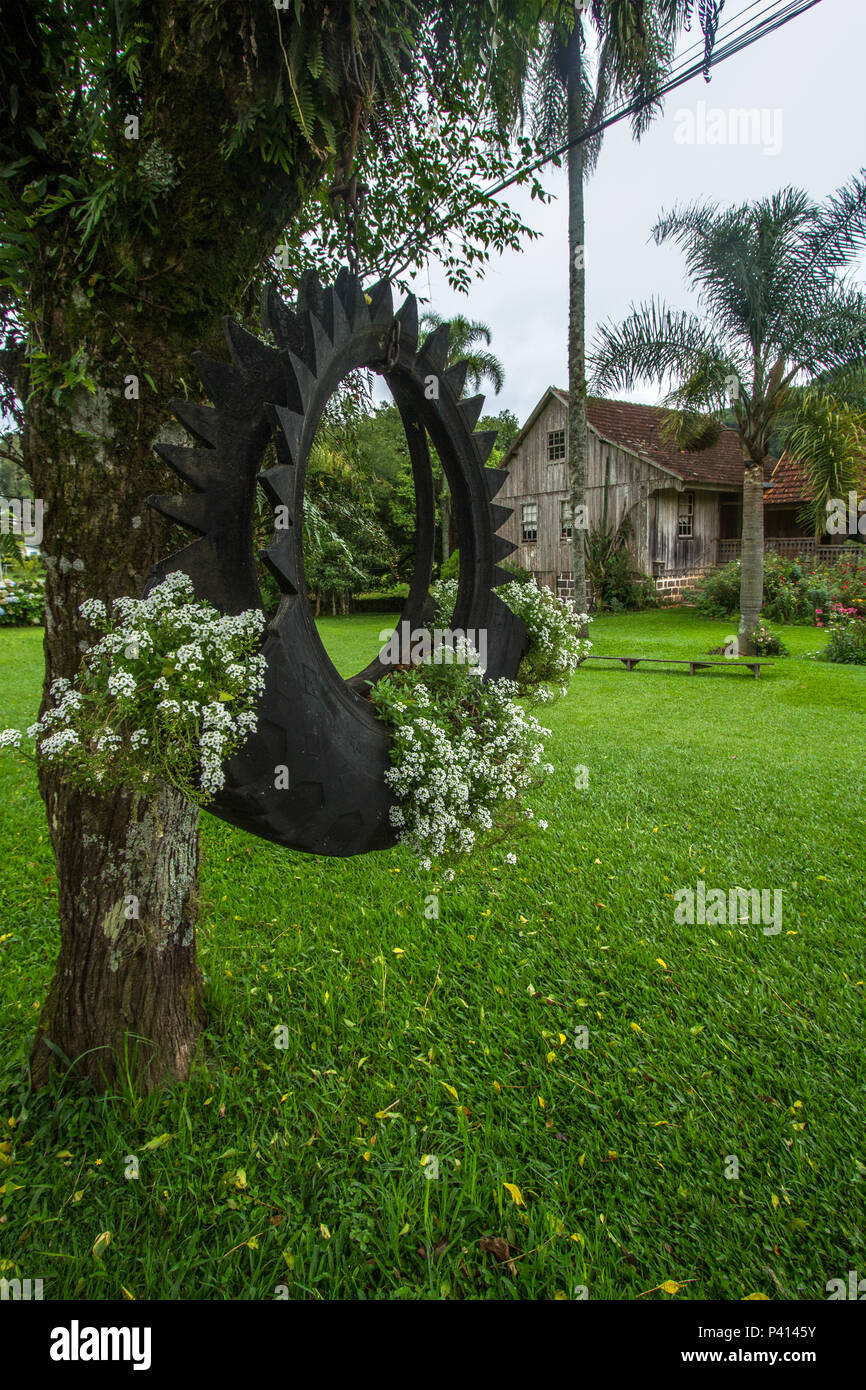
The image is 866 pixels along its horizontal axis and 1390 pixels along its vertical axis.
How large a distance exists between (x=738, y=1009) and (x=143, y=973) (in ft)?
9.45

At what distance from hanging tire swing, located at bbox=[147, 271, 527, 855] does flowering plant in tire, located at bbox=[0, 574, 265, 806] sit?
4.1 inches

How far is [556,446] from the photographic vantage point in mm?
26766

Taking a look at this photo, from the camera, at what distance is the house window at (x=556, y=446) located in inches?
1046

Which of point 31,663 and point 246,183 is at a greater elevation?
point 246,183

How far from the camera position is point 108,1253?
248 cm

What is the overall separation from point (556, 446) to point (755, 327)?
11.9 metres

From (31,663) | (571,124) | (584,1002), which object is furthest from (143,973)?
(571,124)

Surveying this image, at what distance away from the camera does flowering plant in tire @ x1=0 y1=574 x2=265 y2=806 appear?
199 cm

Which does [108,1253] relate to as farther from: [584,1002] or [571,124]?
[571,124]

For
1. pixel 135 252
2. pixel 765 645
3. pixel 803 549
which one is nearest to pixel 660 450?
pixel 803 549

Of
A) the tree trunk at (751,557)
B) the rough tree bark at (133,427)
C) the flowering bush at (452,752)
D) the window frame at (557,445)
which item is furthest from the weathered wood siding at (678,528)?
the rough tree bark at (133,427)

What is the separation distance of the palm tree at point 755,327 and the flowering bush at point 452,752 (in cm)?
1459

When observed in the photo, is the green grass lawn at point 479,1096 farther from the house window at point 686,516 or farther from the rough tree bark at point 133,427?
the house window at point 686,516

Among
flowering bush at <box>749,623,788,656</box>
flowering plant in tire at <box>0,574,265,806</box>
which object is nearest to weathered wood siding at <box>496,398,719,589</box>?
flowering bush at <box>749,623,788,656</box>
